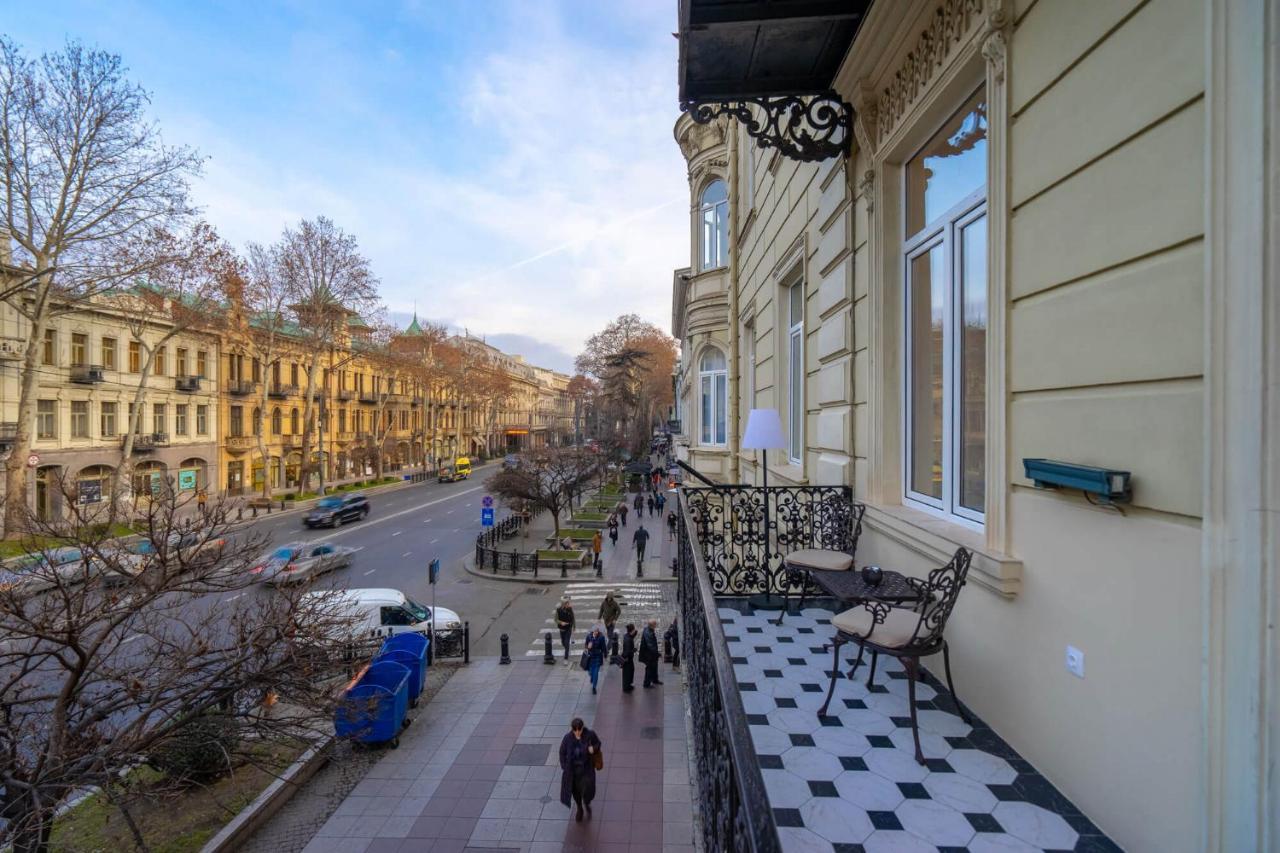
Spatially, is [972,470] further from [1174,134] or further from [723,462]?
[723,462]

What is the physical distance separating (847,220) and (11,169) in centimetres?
2708

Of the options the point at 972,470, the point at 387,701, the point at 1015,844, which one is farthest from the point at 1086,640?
the point at 387,701

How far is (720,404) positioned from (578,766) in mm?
9643

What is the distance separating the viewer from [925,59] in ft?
13.3

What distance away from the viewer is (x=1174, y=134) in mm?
2076

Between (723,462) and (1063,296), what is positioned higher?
(1063,296)

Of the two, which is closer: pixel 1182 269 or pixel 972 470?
pixel 1182 269

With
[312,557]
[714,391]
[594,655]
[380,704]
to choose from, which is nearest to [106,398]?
[312,557]

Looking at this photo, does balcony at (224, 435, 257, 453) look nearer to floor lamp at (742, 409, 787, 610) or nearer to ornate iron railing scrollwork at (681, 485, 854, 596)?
ornate iron railing scrollwork at (681, 485, 854, 596)

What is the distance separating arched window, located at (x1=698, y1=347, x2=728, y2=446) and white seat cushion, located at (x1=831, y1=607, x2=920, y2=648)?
35.7ft

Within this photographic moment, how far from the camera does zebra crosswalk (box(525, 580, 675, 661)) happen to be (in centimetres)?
1571

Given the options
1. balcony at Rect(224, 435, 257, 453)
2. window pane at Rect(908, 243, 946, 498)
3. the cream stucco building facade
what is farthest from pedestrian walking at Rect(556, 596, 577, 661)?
balcony at Rect(224, 435, 257, 453)

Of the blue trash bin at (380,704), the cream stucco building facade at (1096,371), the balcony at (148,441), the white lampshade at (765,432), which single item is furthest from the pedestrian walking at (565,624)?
the balcony at (148,441)

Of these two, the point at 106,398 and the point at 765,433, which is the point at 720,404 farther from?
the point at 106,398
